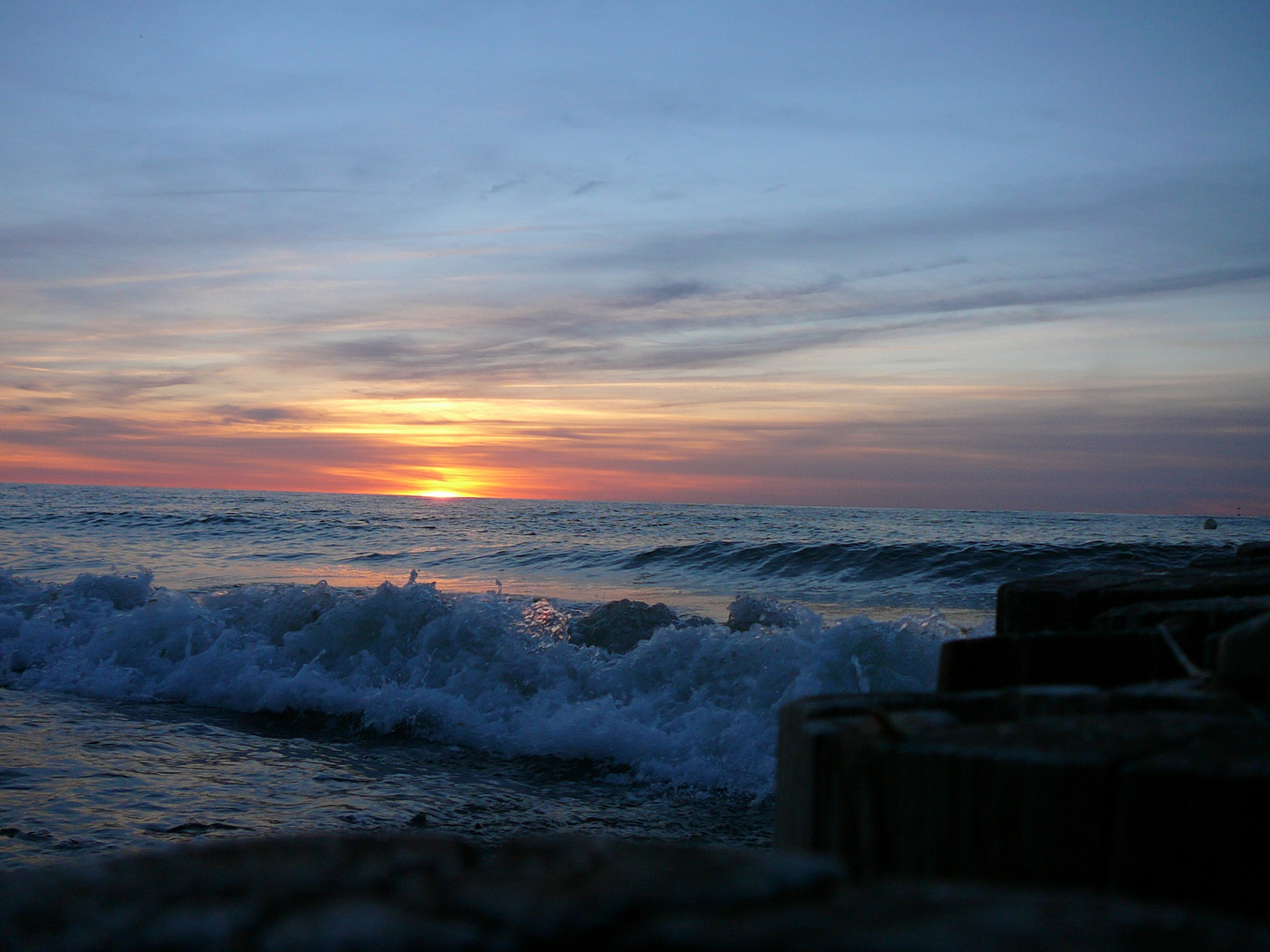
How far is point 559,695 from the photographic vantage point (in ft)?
24.0

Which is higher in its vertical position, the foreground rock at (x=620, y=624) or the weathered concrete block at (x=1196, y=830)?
the weathered concrete block at (x=1196, y=830)

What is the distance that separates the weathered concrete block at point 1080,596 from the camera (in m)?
2.94

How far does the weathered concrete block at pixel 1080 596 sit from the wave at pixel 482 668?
291 cm

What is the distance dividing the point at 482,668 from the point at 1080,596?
18.7 feet

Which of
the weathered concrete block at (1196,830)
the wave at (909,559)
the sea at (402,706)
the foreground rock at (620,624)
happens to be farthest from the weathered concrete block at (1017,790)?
the wave at (909,559)

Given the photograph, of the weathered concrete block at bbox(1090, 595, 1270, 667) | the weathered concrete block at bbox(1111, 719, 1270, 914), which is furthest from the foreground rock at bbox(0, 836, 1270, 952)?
the weathered concrete block at bbox(1090, 595, 1270, 667)

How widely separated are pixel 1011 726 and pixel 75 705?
7981 millimetres

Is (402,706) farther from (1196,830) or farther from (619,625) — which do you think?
(1196,830)

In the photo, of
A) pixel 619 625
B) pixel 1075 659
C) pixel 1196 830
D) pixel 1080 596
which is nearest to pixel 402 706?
pixel 619 625

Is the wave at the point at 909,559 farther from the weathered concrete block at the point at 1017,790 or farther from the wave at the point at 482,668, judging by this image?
the weathered concrete block at the point at 1017,790

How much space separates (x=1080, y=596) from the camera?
2971mm

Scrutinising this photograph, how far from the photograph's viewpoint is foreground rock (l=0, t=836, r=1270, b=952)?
84cm

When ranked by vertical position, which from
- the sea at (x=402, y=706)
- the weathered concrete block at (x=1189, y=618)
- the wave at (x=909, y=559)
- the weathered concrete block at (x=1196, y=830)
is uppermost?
the weathered concrete block at (x=1189, y=618)

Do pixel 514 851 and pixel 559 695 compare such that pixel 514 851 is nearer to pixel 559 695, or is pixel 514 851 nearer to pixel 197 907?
pixel 197 907
